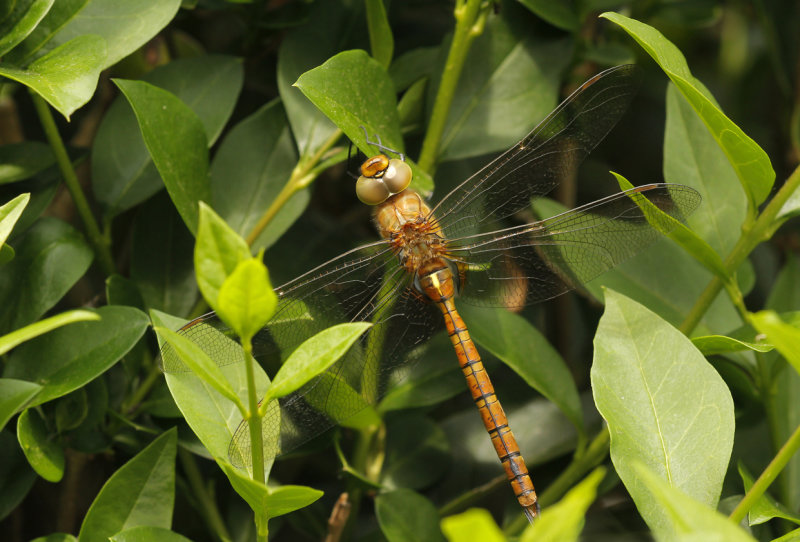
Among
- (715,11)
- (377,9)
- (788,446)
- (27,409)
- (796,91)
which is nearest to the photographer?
(788,446)

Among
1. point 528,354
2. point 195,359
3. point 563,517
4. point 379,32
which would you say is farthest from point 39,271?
point 563,517

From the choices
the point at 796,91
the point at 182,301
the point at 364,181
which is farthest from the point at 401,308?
the point at 796,91

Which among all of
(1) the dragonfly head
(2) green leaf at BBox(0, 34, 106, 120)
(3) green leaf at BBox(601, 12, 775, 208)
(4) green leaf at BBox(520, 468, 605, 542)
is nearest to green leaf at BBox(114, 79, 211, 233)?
(2) green leaf at BBox(0, 34, 106, 120)

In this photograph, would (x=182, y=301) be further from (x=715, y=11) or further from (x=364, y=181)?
(x=715, y=11)

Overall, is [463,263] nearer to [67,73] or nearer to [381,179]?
[381,179]

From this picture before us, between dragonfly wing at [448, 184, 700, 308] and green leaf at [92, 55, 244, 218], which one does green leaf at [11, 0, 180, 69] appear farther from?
dragonfly wing at [448, 184, 700, 308]

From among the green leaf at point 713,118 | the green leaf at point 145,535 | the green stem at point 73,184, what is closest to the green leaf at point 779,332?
the green leaf at point 713,118
